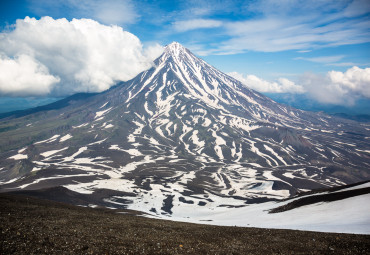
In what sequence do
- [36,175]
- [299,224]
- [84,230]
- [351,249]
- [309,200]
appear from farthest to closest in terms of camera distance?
[36,175], [309,200], [299,224], [84,230], [351,249]

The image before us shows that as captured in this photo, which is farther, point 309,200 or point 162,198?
point 162,198

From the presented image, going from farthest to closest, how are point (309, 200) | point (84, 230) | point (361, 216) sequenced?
1. point (309, 200)
2. point (361, 216)
3. point (84, 230)

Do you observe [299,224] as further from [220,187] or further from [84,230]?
[220,187]

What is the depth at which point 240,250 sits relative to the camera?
69.9 ft

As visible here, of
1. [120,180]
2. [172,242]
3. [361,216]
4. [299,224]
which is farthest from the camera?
[120,180]

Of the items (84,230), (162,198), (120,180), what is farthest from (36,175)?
(84,230)

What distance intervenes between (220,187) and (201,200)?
170ft

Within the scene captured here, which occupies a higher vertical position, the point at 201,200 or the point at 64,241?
the point at 64,241

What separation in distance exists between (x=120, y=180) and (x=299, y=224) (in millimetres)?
156485

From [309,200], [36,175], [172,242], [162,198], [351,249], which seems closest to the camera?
[351,249]

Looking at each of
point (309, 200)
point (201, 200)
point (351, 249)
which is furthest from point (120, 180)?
point (351, 249)

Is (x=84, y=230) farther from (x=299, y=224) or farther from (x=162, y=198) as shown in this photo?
(x=162, y=198)

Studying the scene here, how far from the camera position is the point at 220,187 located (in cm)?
18175

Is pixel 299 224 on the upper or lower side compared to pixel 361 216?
lower
